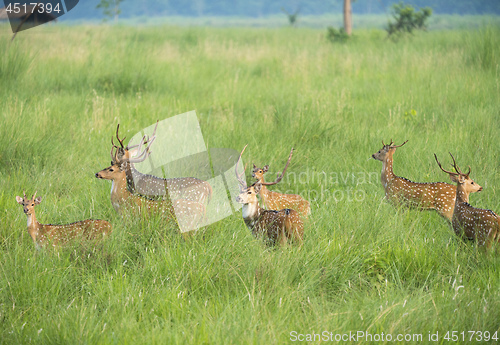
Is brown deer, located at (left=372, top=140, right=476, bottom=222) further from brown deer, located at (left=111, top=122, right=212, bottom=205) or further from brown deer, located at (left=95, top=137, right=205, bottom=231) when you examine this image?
brown deer, located at (left=95, top=137, right=205, bottom=231)

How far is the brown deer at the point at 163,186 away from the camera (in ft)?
15.6

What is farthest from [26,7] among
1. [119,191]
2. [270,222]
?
[270,222]

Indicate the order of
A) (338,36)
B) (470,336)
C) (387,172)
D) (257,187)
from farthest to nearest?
(338,36)
(387,172)
(257,187)
(470,336)

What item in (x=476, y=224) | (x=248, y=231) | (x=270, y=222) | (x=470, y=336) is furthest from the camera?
(x=248, y=231)

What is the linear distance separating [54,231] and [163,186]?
4.05 feet

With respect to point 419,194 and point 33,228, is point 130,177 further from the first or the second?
point 419,194

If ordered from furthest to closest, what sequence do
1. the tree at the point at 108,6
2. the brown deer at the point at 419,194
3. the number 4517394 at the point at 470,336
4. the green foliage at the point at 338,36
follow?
the tree at the point at 108,6
the green foliage at the point at 338,36
the brown deer at the point at 419,194
the number 4517394 at the point at 470,336

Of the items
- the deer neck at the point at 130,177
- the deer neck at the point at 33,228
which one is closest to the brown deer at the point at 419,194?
the deer neck at the point at 130,177

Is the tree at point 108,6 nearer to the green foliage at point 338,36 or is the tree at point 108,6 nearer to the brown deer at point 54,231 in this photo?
the green foliage at point 338,36

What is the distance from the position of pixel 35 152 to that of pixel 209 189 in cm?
237

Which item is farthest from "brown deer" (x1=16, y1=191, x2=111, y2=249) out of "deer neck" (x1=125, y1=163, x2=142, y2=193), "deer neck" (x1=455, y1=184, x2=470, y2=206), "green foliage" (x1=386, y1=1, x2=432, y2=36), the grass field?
"green foliage" (x1=386, y1=1, x2=432, y2=36)

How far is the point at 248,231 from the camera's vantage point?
432cm

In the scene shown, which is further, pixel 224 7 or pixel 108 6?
pixel 224 7

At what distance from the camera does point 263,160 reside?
597 cm
